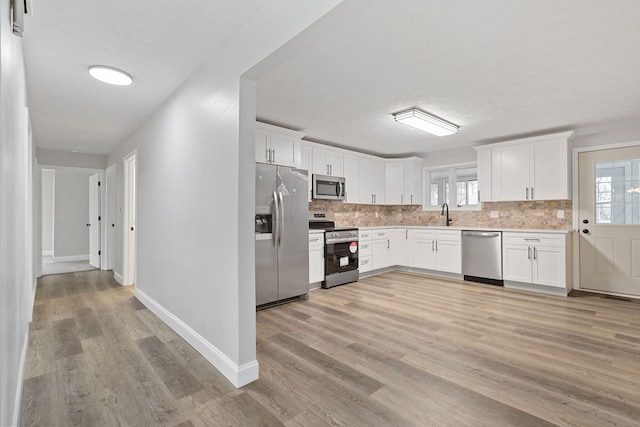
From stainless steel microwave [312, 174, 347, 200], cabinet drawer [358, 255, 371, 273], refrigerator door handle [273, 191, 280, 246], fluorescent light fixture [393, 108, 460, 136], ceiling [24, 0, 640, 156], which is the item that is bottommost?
cabinet drawer [358, 255, 371, 273]

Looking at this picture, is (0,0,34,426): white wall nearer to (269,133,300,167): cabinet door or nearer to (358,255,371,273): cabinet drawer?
(269,133,300,167): cabinet door

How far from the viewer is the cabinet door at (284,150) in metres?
4.09

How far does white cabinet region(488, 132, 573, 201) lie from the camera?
4.37m

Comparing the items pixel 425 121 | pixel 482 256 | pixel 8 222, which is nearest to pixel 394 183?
pixel 482 256

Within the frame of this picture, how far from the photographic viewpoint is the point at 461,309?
140 inches

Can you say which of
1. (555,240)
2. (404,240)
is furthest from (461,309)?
(404,240)

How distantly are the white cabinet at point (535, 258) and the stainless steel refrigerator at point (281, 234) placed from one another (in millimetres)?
3020

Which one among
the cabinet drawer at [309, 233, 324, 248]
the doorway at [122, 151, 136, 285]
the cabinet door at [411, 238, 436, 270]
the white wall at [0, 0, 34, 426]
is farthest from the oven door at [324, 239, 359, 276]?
the white wall at [0, 0, 34, 426]

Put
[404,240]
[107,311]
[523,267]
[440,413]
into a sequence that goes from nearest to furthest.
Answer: [440,413] → [107,311] → [523,267] → [404,240]

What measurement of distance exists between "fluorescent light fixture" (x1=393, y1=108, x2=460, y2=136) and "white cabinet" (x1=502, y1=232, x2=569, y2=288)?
1861 millimetres

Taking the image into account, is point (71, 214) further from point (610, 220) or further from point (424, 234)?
point (610, 220)

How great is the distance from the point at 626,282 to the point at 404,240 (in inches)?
120

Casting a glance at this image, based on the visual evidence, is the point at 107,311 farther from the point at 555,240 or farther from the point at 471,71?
the point at 555,240

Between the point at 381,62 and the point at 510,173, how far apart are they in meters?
3.42
